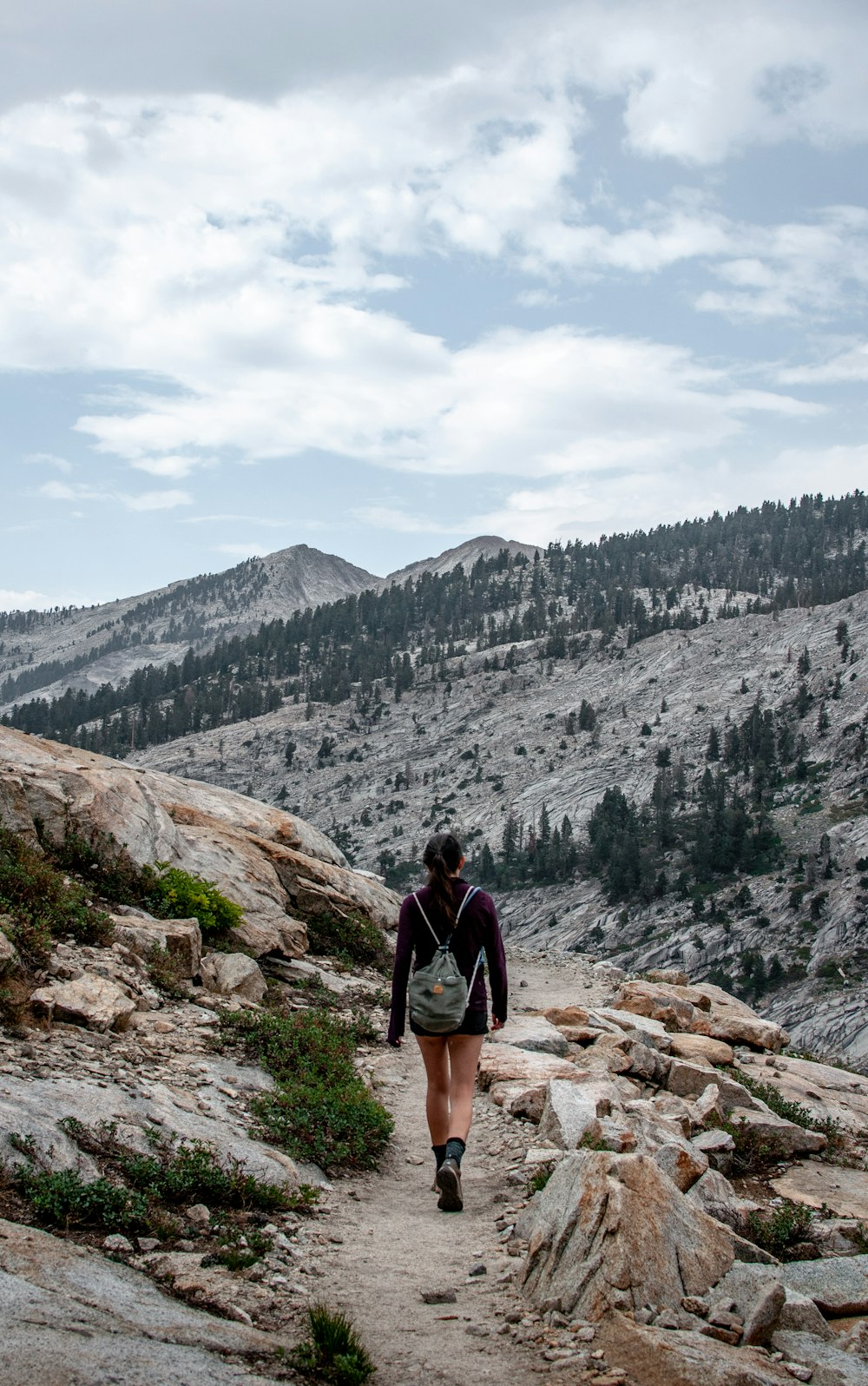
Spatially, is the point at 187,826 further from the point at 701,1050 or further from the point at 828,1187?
the point at 828,1187

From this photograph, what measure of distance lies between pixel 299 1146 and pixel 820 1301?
485 cm

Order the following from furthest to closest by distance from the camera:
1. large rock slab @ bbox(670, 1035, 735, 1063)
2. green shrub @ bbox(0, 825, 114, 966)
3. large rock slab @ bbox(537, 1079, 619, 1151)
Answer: large rock slab @ bbox(670, 1035, 735, 1063) < green shrub @ bbox(0, 825, 114, 966) < large rock slab @ bbox(537, 1079, 619, 1151)

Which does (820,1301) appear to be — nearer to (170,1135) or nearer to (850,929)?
(170,1135)

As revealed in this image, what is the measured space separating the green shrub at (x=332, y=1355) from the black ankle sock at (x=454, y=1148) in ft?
8.91

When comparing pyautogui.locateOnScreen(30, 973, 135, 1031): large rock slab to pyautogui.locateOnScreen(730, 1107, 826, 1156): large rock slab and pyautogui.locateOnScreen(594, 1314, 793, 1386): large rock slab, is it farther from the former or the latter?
pyautogui.locateOnScreen(730, 1107, 826, 1156): large rock slab

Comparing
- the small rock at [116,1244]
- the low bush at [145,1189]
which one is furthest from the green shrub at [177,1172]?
the small rock at [116,1244]

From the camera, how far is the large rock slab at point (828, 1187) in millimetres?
9180

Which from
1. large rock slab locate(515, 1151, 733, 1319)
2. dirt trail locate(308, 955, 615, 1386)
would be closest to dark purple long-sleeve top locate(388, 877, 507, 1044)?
dirt trail locate(308, 955, 615, 1386)

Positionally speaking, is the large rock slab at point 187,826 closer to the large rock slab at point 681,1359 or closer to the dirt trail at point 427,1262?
the dirt trail at point 427,1262

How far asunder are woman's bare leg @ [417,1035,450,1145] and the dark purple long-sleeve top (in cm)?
31

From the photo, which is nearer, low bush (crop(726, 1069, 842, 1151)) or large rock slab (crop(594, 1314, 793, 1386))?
large rock slab (crop(594, 1314, 793, 1386))

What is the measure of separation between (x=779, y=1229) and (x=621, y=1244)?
2828 millimetres

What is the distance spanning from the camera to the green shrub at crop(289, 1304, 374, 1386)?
180 inches

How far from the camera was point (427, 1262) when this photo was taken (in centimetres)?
667
